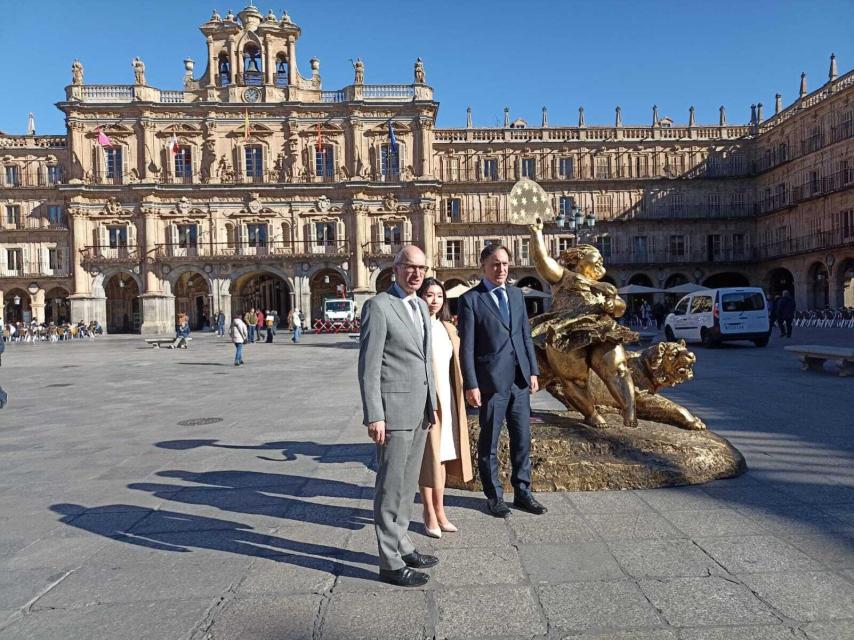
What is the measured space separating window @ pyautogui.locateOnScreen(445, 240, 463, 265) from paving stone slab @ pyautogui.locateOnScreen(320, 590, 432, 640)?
39.6 metres

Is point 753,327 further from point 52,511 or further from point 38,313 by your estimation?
point 38,313

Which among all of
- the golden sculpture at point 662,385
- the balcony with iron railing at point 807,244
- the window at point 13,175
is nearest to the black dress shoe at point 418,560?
the golden sculpture at point 662,385

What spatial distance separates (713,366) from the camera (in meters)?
12.5

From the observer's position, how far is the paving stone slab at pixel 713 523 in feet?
11.6

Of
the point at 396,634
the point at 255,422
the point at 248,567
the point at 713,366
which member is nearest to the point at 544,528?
the point at 396,634

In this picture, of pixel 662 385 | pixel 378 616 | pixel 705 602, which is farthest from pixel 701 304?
pixel 378 616

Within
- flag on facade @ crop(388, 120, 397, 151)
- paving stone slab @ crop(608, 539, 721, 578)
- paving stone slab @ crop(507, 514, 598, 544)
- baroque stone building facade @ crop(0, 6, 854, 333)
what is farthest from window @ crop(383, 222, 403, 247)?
paving stone slab @ crop(608, 539, 721, 578)

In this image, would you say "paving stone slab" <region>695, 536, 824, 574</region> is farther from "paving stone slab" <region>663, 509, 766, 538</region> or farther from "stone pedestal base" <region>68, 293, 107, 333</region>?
"stone pedestal base" <region>68, 293, 107, 333</region>

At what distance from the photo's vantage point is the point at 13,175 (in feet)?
134

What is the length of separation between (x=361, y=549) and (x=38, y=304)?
45927 mm

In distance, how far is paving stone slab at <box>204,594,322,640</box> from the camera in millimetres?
2578

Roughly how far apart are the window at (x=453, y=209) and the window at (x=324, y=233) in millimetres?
8435

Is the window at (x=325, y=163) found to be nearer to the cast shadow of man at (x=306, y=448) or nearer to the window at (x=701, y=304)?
the window at (x=701, y=304)

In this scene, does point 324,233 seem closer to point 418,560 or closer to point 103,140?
point 103,140
